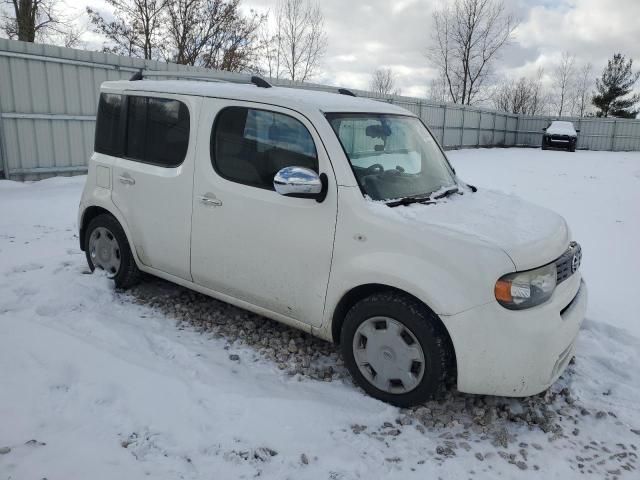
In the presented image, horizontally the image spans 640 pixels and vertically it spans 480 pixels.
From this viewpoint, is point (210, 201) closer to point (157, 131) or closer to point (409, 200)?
point (157, 131)

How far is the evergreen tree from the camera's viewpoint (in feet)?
153

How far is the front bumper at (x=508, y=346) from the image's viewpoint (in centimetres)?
273

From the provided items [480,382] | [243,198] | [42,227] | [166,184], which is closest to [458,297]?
[480,382]

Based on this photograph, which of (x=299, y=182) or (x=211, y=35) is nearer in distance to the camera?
(x=299, y=182)

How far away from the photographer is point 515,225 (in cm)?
316

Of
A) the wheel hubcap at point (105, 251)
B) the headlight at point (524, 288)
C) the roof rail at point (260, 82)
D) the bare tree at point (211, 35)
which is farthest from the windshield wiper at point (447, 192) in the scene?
the bare tree at point (211, 35)

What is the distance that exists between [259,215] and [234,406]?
4.14 ft

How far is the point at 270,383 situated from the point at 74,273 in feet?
8.61

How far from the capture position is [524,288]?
2.78 meters

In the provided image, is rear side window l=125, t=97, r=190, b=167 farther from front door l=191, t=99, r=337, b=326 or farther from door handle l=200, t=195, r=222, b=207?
door handle l=200, t=195, r=222, b=207

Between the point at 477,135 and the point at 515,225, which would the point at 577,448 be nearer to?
the point at 515,225

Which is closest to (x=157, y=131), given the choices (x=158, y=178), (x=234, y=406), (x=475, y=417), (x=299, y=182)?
(x=158, y=178)

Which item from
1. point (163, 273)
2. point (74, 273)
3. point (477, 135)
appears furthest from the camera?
point (477, 135)

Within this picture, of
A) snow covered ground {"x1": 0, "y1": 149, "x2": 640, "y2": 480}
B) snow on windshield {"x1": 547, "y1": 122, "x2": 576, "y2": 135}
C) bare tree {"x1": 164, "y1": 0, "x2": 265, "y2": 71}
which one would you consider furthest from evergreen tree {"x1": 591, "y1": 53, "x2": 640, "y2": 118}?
snow covered ground {"x1": 0, "y1": 149, "x2": 640, "y2": 480}
